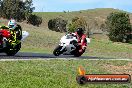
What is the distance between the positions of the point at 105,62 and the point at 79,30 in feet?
18.4

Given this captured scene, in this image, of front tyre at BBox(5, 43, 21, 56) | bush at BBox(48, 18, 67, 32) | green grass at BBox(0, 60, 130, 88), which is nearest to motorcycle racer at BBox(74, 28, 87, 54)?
front tyre at BBox(5, 43, 21, 56)

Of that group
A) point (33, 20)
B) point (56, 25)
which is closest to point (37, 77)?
point (33, 20)

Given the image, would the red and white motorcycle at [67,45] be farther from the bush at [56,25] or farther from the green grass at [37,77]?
the bush at [56,25]

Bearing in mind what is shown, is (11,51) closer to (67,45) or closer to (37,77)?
(67,45)

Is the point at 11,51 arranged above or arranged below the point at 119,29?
above

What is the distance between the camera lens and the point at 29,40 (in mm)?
61094

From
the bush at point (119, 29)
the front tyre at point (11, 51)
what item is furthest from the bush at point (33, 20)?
the front tyre at point (11, 51)

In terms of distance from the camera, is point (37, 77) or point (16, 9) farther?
point (16, 9)

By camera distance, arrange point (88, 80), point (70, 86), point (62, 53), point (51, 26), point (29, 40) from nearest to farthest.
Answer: point (88, 80)
point (70, 86)
point (62, 53)
point (29, 40)
point (51, 26)

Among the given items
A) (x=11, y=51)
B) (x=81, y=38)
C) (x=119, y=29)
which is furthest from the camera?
(x=119, y=29)

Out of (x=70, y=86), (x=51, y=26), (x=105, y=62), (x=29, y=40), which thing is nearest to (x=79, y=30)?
(x=105, y=62)

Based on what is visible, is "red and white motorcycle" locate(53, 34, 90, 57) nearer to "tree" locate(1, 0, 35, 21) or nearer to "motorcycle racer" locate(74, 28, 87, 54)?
"motorcycle racer" locate(74, 28, 87, 54)

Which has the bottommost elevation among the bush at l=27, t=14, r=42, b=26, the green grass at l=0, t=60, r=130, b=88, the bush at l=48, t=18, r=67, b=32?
the bush at l=48, t=18, r=67, b=32

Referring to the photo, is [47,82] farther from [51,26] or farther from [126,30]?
[51,26]
